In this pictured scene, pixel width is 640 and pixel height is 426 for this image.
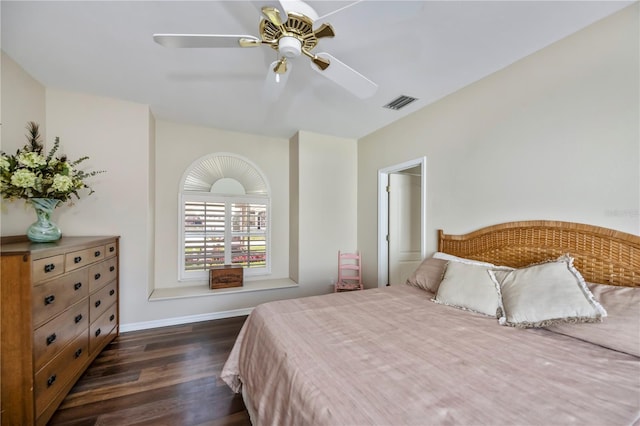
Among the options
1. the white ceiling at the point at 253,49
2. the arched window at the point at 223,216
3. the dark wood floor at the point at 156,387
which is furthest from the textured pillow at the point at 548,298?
the arched window at the point at 223,216

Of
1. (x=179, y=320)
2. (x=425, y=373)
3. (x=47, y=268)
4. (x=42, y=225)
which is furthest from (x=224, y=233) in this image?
(x=425, y=373)

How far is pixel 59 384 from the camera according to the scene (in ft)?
5.34

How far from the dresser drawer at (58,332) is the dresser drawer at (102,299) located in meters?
0.09

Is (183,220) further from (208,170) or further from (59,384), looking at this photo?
(59,384)

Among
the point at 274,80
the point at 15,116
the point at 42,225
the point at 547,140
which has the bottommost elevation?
the point at 42,225

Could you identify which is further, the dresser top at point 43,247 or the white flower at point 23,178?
the white flower at point 23,178

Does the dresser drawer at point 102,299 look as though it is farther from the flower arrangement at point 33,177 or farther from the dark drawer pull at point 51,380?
the flower arrangement at point 33,177

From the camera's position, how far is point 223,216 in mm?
3652

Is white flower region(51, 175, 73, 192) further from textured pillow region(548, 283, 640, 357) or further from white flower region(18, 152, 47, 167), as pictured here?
textured pillow region(548, 283, 640, 357)

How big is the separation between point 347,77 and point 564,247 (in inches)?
74.4

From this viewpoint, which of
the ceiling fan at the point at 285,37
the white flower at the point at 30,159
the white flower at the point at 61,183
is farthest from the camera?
the white flower at the point at 61,183

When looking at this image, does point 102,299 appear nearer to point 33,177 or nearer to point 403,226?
point 33,177

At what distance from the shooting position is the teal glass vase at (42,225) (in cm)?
194

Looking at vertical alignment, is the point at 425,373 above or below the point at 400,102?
below
